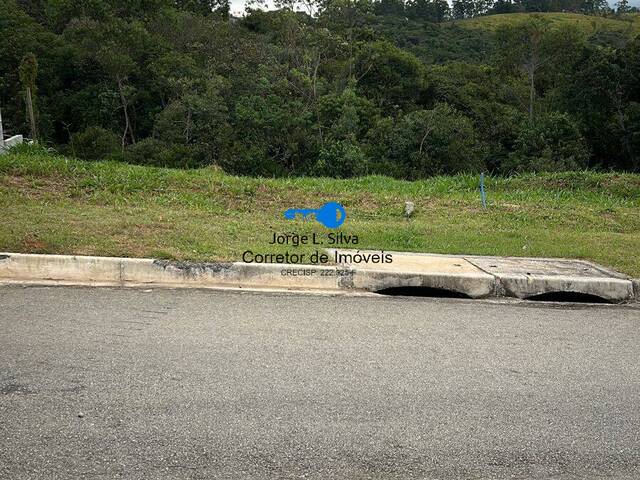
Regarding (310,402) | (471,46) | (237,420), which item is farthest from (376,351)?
(471,46)

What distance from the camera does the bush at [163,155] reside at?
100 ft

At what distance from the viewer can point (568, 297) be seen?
6414 mm

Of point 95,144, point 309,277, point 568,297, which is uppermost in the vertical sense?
point 95,144

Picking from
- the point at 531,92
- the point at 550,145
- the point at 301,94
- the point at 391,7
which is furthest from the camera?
the point at 391,7

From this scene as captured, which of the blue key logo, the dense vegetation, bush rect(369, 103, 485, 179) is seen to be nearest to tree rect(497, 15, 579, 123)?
the dense vegetation

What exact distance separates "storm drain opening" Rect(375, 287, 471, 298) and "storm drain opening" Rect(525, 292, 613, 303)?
0.78 m

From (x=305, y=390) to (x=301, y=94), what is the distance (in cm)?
3351

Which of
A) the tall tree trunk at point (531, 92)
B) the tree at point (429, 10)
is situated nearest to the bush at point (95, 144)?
the tall tree trunk at point (531, 92)

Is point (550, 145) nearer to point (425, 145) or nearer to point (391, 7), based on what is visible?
point (425, 145)

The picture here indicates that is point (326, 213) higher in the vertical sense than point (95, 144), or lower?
lower

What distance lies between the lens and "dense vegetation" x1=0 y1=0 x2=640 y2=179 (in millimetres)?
32281

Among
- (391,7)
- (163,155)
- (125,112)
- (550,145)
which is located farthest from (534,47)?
(391,7)

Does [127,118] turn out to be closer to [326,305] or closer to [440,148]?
[440,148]

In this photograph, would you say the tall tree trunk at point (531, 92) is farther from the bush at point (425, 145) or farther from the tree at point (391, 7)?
the tree at point (391, 7)
